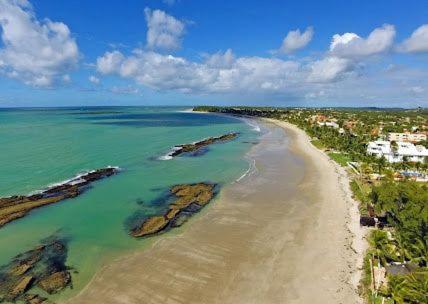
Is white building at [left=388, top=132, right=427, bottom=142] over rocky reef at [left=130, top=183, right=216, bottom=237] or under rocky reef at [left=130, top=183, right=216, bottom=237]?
over

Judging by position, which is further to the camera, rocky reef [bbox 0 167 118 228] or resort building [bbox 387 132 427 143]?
resort building [bbox 387 132 427 143]

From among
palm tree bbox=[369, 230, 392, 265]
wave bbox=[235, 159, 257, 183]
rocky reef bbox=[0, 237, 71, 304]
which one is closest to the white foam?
wave bbox=[235, 159, 257, 183]

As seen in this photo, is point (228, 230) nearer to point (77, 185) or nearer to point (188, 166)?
point (77, 185)

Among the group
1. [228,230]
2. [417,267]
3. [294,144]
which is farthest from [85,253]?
[294,144]

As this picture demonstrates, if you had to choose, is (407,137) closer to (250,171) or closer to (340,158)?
(340,158)

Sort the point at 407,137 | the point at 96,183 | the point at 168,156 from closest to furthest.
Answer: the point at 96,183
the point at 168,156
the point at 407,137

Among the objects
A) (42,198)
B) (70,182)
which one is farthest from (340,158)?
(42,198)

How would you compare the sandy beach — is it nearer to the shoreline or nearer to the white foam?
the shoreline

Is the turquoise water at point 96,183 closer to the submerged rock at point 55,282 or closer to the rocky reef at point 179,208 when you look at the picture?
the submerged rock at point 55,282
